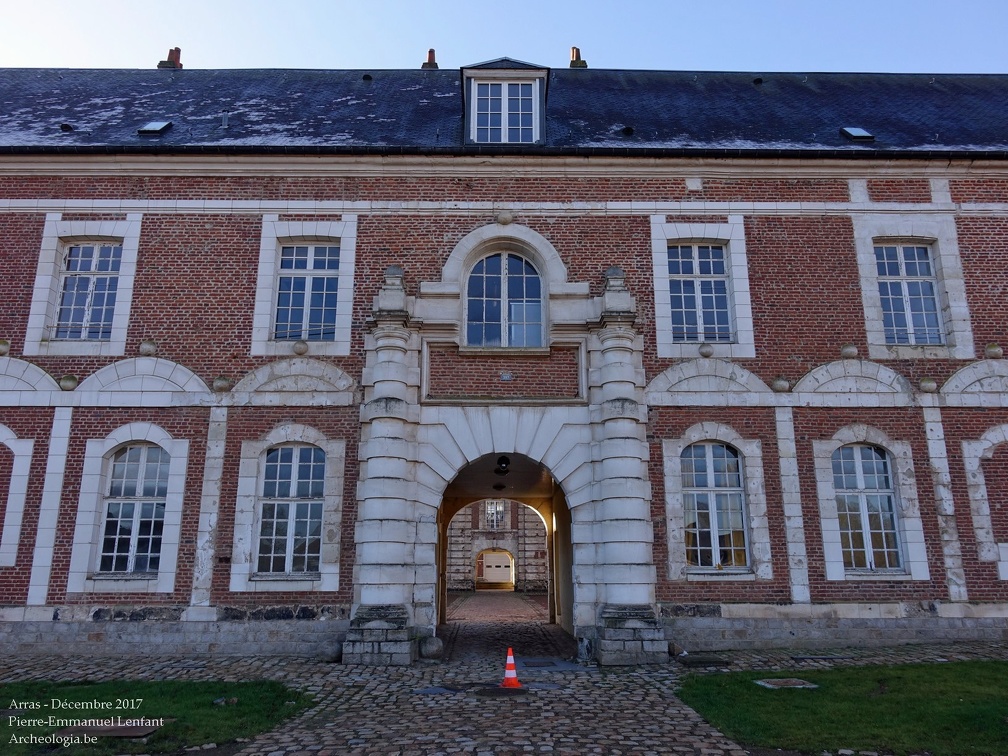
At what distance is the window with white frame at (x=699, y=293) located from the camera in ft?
38.8

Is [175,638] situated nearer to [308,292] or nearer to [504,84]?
[308,292]

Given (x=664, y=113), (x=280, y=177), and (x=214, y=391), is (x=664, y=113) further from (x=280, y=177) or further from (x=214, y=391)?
(x=214, y=391)

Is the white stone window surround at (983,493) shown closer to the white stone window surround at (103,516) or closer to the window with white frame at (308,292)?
the window with white frame at (308,292)

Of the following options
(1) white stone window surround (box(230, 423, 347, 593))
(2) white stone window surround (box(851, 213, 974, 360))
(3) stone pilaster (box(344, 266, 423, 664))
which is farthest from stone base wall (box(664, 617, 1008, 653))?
(1) white stone window surround (box(230, 423, 347, 593))

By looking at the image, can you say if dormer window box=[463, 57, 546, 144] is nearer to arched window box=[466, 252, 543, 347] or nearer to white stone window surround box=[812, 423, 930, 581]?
arched window box=[466, 252, 543, 347]

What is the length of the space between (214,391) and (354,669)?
478cm

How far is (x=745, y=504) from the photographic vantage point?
10992mm

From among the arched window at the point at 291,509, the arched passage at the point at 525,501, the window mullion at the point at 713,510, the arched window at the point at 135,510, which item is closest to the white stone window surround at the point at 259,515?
the arched window at the point at 291,509

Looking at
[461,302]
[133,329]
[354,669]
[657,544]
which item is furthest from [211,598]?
[657,544]

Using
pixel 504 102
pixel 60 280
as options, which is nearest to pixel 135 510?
pixel 60 280

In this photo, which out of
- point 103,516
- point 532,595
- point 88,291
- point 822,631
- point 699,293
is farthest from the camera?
point 532,595

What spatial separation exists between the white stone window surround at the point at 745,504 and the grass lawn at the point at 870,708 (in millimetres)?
2009

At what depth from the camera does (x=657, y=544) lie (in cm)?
1073

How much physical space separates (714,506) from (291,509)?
6414mm
